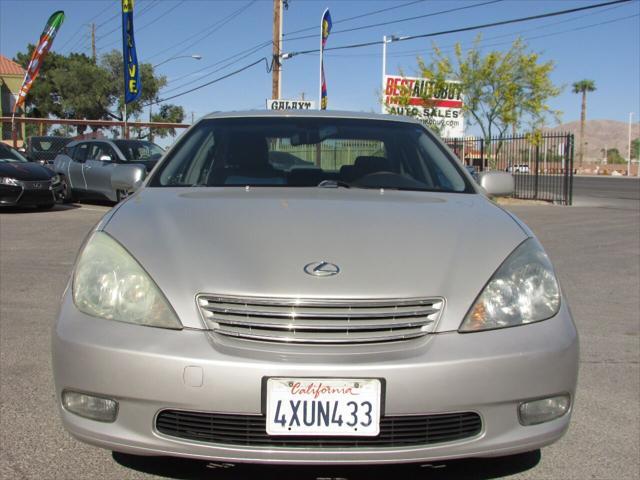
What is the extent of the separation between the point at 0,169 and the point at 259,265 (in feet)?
36.4

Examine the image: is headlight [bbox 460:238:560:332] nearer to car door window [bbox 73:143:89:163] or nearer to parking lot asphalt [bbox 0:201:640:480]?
parking lot asphalt [bbox 0:201:640:480]

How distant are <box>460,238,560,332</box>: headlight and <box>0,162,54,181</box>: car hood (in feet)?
37.1

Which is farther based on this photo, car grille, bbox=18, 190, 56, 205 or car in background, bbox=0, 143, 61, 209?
car grille, bbox=18, 190, 56, 205

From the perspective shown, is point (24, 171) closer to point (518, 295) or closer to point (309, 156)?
point (309, 156)

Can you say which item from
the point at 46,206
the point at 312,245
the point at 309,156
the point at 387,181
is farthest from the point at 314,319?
the point at 46,206

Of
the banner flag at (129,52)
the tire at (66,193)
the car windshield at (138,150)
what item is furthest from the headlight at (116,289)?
the banner flag at (129,52)

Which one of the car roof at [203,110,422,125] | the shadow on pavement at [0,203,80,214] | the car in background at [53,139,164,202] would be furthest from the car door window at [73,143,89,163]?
the car roof at [203,110,422,125]

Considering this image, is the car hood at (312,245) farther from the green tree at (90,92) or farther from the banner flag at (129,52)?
the green tree at (90,92)

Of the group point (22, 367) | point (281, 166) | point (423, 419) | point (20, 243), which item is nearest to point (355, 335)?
point (423, 419)

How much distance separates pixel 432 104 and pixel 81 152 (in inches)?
477

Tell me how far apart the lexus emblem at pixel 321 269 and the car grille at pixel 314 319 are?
0.40 ft

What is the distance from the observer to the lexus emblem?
7.50 ft

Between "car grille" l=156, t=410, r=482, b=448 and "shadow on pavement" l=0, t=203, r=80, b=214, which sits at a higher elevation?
"car grille" l=156, t=410, r=482, b=448

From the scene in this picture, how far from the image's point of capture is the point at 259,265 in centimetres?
232
